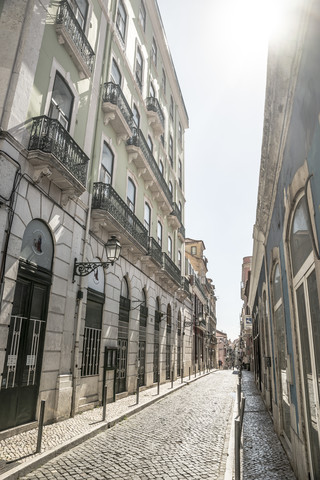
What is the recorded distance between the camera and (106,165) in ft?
42.2

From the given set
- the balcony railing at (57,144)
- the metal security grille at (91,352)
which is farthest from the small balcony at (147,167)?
the metal security grille at (91,352)

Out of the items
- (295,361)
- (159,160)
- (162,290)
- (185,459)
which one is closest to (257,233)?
(295,361)

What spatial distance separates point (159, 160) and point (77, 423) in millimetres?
16256

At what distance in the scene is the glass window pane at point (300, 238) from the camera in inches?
158

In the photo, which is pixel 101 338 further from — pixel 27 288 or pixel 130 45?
pixel 130 45

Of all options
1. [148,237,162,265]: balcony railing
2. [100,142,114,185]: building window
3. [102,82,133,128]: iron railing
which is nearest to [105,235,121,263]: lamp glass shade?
[100,142,114,185]: building window

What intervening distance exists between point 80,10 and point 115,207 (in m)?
6.79

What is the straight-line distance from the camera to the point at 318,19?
301cm

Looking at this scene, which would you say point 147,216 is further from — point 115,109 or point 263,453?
point 263,453

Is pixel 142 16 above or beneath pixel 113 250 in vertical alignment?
above

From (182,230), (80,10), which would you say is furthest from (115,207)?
(182,230)

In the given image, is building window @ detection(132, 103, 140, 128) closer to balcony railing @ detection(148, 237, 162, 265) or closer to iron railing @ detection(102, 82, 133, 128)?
iron railing @ detection(102, 82, 133, 128)

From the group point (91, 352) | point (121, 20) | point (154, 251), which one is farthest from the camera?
point (154, 251)

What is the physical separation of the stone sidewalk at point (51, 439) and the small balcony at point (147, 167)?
1057cm
